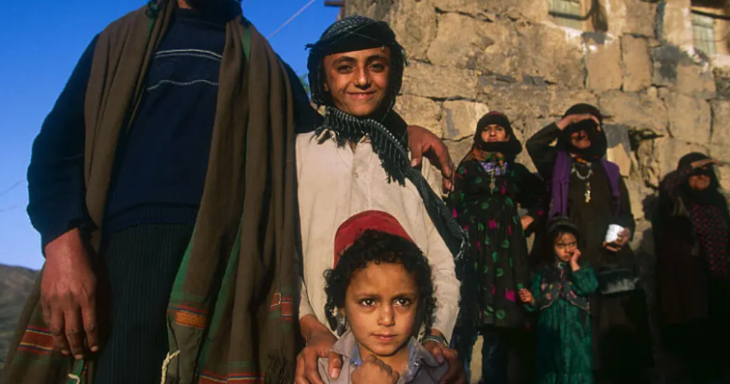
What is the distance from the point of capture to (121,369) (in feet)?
4.99

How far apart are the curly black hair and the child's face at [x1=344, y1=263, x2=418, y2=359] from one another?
0.02 metres

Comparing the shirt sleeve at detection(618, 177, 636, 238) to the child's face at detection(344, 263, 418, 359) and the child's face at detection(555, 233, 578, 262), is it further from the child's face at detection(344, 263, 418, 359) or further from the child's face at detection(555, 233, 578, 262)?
the child's face at detection(344, 263, 418, 359)

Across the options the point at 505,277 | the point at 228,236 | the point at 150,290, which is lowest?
the point at 150,290

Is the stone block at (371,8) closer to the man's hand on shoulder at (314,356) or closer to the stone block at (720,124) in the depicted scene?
the stone block at (720,124)

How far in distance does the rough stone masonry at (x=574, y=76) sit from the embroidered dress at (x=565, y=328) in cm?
129

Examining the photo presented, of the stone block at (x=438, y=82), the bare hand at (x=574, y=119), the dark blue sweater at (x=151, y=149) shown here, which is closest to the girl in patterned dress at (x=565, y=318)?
the bare hand at (x=574, y=119)

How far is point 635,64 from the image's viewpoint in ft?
18.0

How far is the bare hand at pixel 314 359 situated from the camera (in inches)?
64.5

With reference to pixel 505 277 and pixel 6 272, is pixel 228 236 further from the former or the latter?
pixel 6 272

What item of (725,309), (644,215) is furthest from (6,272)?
(725,309)

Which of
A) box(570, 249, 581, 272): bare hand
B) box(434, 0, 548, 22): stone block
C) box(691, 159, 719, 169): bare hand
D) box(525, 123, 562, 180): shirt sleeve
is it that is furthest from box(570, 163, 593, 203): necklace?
box(434, 0, 548, 22): stone block

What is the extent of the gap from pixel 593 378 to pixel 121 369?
304cm

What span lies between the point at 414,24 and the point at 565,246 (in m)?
1.99

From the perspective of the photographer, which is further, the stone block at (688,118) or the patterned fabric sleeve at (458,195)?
the stone block at (688,118)
